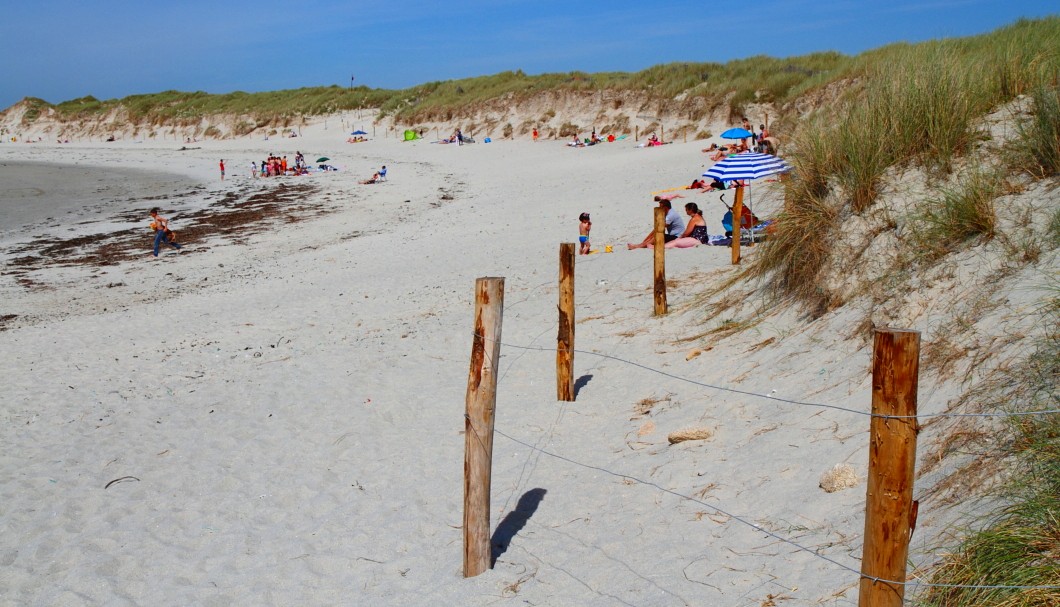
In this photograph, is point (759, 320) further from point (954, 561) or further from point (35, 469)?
point (35, 469)

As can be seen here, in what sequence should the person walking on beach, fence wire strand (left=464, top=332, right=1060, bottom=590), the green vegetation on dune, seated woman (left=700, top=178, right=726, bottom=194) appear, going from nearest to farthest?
fence wire strand (left=464, top=332, right=1060, bottom=590), the green vegetation on dune, seated woman (left=700, top=178, right=726, bottom=194), the person walking on beach

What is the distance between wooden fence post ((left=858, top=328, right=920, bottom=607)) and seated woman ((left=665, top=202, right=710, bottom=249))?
884cm

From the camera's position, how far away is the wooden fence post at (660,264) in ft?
28.1

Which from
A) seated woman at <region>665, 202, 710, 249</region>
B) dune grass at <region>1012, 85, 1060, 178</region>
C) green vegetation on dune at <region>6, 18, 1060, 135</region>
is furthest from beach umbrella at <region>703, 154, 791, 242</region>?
dune grass at <region>1012, 85, 1060, 178</region>

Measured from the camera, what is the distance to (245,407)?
300 inches

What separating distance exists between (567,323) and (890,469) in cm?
430

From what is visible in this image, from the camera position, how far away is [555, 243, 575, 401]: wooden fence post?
6.98 metres

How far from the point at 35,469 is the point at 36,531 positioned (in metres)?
1.20

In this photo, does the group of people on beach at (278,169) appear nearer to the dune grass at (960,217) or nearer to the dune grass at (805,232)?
the dune grass at (805,232)

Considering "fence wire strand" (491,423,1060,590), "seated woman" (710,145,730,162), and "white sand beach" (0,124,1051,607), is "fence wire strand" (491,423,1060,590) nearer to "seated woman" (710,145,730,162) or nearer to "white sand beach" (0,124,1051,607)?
"white sand beach" (0,124,1051,607)

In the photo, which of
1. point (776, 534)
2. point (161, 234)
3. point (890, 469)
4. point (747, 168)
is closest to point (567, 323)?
point (776, 534)

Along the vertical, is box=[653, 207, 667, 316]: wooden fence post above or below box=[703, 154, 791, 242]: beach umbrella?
below

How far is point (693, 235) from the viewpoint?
11758mm

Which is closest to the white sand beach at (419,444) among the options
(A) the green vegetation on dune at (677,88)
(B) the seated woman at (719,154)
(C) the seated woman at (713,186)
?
(A) the green vegetation on dune at (677,88)
